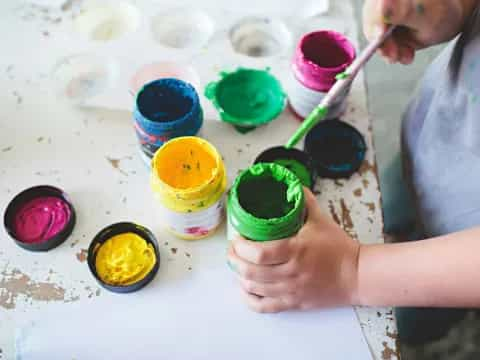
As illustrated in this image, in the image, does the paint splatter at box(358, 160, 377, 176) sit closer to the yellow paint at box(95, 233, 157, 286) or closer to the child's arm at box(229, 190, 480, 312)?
the child's arm at box(229, 190, 480, 312)

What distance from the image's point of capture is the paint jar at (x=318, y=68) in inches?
31.0

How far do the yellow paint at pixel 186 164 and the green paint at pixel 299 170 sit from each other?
0.13 meters

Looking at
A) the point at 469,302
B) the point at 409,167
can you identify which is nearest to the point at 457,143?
the point at 409,167

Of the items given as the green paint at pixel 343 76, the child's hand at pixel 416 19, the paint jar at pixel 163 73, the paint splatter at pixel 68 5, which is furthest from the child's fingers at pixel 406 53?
the paint splatter at pixel 68 5

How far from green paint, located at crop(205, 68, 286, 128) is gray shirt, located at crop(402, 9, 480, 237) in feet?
0.78

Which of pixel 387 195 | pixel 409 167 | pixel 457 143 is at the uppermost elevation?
pixel 457 143

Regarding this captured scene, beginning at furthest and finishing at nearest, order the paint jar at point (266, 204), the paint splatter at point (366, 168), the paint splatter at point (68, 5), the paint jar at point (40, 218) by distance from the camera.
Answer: the paint splatter at point (68, 5) → the paint splatter at point (366, 168) → the paint jar at point (40, 218) → the paint jar at point (266, 204)

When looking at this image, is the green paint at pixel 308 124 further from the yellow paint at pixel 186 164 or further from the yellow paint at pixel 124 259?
the yellow paint at pixel 124 259

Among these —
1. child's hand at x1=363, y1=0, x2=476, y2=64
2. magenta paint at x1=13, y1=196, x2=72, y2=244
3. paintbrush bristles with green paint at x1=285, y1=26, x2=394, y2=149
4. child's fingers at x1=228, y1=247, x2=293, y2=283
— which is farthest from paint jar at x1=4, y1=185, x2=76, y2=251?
child's hand at x1=363, y1=0, x2=476, y2=64

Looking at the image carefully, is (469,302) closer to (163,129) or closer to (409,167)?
(409,167)

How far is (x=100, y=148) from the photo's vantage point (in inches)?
32.1

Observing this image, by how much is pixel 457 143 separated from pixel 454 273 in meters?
0.23

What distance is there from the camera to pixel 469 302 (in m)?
0.66

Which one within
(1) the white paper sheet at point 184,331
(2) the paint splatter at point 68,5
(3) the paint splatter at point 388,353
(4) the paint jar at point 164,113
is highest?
(2) the paint splatter at point 68,5
